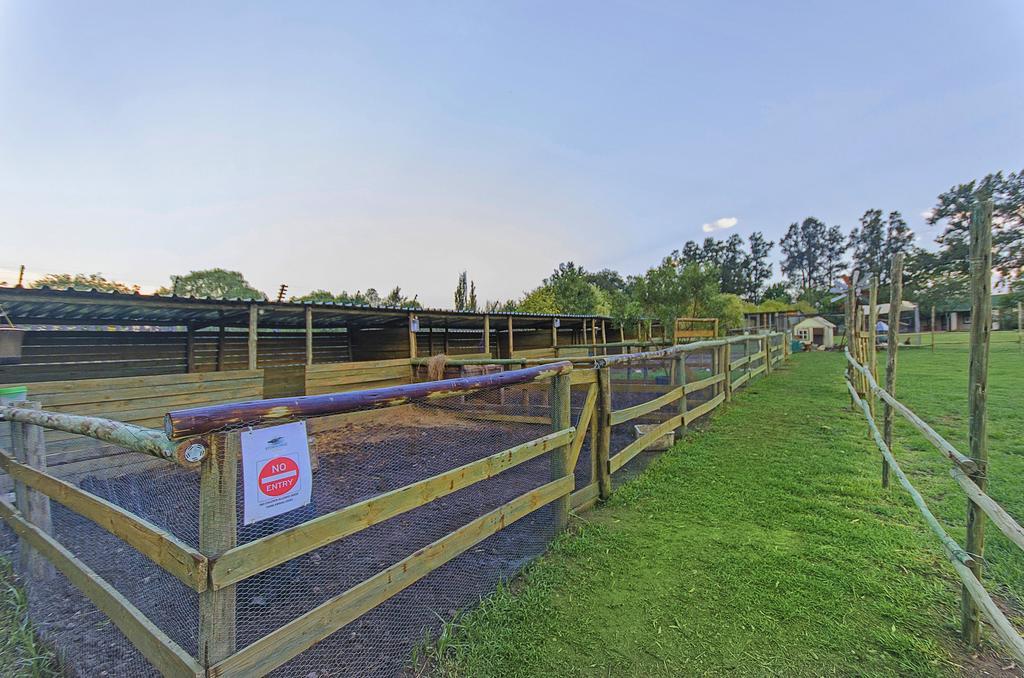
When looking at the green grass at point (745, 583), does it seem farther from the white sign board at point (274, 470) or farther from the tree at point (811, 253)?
the tree at point (811, 253)

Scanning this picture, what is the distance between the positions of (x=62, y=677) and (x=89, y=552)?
103 centimetres

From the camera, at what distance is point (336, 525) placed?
5.04ft

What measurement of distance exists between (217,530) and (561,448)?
226cm

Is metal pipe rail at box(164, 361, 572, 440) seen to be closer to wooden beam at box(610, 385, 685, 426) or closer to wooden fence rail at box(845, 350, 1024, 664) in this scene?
wooden beam at box(610, 385, 685, 426)

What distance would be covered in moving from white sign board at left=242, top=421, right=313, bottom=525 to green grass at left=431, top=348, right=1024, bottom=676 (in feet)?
3.67

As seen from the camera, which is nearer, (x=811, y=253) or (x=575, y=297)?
(x=575, y=297)

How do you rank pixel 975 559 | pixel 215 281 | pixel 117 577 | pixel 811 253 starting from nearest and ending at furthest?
pixel 975 559 → pixel 117 577 → pixel 215 281 → pixel 811 253

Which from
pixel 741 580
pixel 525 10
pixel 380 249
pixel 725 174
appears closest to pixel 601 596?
pixel 741 580

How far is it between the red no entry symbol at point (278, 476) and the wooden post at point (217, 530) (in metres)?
0.08

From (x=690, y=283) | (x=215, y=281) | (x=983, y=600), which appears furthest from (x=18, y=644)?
(x=215, y=281)

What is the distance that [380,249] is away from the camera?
1738cm

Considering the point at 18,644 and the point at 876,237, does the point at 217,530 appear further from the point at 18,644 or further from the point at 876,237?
the point at 876,237

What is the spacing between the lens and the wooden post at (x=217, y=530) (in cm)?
115

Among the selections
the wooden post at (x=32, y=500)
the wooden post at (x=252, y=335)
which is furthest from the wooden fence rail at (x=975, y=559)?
the wooden post at (x=252, y=335)
